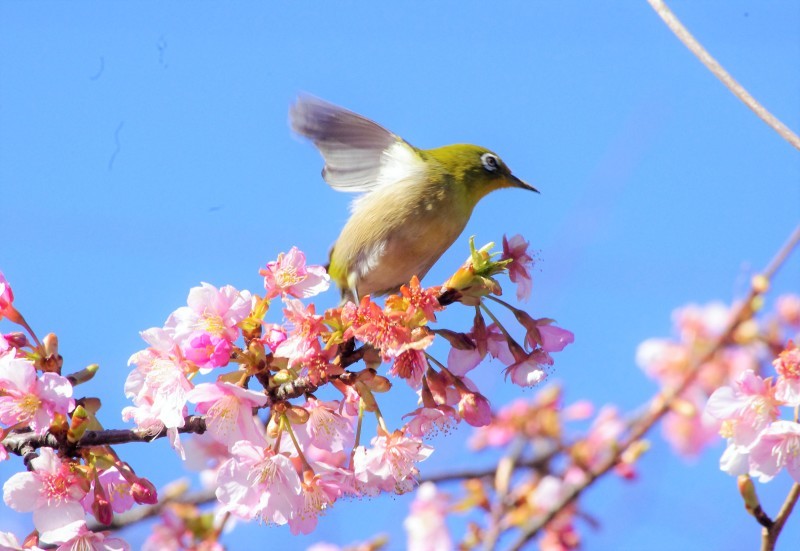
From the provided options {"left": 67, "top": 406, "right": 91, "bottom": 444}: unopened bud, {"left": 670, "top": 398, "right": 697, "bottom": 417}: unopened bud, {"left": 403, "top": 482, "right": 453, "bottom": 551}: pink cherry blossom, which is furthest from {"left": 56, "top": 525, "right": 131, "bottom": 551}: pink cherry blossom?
{"left": 403, "top": 482, "right": 453, "bottom": 551}: pink cherry blossom

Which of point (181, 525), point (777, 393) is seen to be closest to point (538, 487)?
point (181, 525)

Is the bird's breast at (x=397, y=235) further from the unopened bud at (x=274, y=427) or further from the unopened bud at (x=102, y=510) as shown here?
the unopened bud at (x=102, y=510)

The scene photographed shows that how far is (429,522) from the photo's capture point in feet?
19.8

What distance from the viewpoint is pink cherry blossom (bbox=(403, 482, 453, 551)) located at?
590cm

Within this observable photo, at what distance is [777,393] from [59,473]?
1917 millimetres

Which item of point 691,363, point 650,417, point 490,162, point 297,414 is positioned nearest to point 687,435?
point 691,363

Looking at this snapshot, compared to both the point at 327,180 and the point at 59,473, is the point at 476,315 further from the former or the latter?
the point at 327,180

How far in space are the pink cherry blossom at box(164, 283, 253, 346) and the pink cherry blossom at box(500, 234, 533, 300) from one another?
74 centimetres

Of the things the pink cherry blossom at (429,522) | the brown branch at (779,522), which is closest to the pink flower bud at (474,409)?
the brown branch at (779,522)

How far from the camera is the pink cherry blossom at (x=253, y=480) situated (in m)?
2.49

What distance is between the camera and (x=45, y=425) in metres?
2.39

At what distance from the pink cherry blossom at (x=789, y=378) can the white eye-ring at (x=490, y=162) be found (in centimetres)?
191

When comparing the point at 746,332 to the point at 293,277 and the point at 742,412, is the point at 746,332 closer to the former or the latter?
the point at 742,412

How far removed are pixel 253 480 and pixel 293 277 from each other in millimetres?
568
